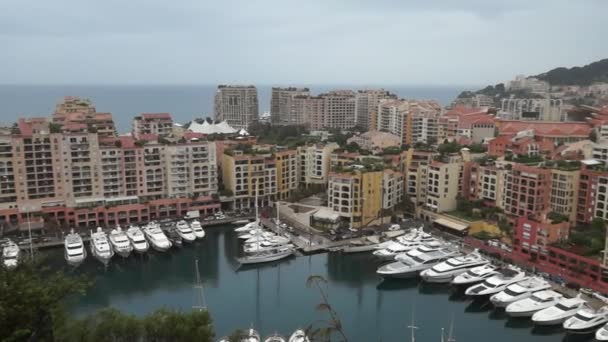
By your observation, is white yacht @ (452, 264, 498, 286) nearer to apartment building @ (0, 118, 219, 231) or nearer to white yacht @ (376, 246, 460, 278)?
white yacht @ (376, 246, 460, 278)

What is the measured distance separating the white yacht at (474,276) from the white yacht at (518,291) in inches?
52.5

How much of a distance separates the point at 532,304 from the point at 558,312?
0.90 m

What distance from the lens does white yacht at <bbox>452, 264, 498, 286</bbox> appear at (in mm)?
20344

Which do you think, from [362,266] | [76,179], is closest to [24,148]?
[76,179]

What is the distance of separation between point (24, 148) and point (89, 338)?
768 inches

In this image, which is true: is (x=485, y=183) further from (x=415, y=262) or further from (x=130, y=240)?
(x=130, y=240)

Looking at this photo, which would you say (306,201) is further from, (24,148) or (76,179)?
(24,148)

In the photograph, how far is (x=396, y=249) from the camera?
23578 millimetres

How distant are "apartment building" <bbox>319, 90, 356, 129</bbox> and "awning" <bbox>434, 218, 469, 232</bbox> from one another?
32459 millimetres

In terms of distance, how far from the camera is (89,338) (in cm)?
1050

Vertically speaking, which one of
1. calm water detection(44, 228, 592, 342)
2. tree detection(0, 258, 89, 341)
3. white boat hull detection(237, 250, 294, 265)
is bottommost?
calm water detection(44, 228, 592, 342)

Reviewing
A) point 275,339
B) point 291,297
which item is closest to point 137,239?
point 291,297

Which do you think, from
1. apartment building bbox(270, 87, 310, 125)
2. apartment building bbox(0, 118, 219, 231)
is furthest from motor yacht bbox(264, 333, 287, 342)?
apartment building bbox(270, 87, 310, 125)

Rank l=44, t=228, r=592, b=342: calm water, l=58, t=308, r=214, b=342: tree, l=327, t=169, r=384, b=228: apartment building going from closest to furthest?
l=58, t=308, r=214, b=342: tree < l=44, t=228, r=592, b=342: calm water < l=327, t=169, r=384, b=228: apartment building
